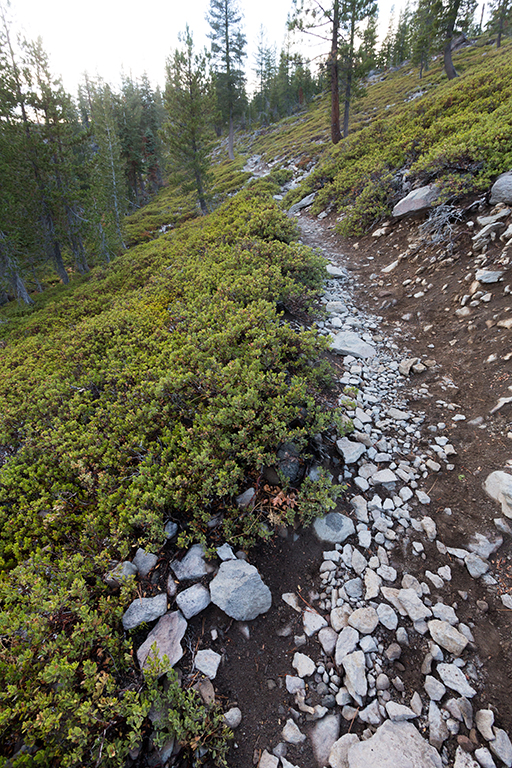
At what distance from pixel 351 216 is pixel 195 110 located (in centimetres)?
1655

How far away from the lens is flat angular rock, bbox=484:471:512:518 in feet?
10.5

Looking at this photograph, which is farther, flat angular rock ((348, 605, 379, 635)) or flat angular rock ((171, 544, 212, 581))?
flat angular rock ((171, 544, 212, 581))

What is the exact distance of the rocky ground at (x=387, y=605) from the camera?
2.25 meters

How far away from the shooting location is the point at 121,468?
3.94 meters

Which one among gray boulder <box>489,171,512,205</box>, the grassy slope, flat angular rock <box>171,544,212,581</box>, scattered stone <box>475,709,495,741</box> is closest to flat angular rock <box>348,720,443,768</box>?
scattered stone <box>475,709,495,741</box>

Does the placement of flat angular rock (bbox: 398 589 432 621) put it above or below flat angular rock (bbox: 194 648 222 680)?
below

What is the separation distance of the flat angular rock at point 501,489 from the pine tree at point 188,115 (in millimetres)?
24442

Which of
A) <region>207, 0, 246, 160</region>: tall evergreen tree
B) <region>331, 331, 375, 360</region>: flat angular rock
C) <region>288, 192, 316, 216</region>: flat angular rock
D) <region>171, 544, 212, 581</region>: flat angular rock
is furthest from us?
<region>207, 0, 246, 160</region>: tall evergreen tree

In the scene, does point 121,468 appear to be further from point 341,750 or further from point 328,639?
point 341,750

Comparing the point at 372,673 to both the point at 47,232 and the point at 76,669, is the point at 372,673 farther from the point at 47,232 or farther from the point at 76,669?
the point at 47,232

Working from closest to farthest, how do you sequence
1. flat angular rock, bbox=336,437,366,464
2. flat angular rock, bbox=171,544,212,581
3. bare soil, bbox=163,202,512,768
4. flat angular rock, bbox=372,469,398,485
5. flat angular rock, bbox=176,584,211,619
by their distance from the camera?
bare soil, bbox=163,202,512,768, flat angular rock, bbox=176,584,211,619, flat angular rock, bbox=171,544,212,581, flat angular rock, bbox=372,469,398,485, flat angular rock, bbox=336,437,366,464

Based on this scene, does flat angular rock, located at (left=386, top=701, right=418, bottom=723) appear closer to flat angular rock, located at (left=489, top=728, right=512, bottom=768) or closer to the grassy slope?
flat angular rock, located at (left=489, top=728, right=512, bottom=768)

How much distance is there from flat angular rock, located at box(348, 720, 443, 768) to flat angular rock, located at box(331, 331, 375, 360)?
465cm

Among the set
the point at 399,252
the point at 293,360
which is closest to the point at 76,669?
the point at 293,360
